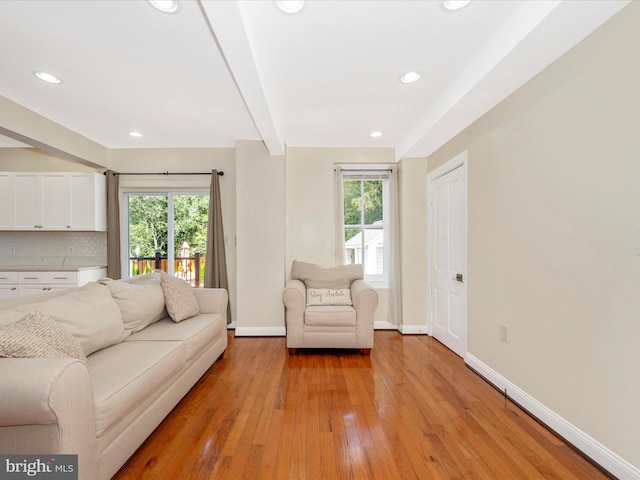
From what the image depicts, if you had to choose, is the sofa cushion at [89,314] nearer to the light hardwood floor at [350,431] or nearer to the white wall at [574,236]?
the light hardwood floor at [350,431]

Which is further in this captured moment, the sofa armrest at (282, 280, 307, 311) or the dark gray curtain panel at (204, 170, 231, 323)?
the dark gray curtain panel at (204, 170, 231, 323)

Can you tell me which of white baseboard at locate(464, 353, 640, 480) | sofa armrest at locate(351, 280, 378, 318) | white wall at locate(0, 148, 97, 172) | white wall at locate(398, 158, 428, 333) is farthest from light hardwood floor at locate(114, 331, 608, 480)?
white wall at locate(0, 148, 97, 172)

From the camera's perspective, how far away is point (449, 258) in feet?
11.0

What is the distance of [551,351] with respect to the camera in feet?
6.23

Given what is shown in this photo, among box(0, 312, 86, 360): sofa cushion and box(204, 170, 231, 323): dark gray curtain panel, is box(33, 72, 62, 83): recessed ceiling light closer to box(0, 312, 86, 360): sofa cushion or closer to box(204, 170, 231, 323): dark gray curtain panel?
box(204, 170, 231, 323): dark gray curtain panel

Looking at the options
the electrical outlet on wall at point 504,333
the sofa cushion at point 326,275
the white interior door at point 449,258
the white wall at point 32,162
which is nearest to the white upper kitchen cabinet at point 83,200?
the white wall at point 32,162

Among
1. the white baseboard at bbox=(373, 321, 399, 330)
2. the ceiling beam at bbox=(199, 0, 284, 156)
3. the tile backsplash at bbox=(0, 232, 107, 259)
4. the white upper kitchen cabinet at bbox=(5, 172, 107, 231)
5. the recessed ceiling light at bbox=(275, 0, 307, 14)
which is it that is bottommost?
the white baseboard at bbox=(373, 321, 399, 330)

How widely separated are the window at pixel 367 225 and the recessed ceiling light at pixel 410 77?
6.33 feet

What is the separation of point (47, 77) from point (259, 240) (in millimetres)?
2446

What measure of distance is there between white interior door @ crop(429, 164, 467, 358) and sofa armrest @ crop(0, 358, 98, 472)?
304cm

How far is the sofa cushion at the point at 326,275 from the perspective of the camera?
3.66m

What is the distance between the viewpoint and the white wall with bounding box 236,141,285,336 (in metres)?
3.83

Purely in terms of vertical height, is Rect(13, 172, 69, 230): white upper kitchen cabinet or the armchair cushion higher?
Rect(13, 172, 69, 230): white upper kitchen cabinet

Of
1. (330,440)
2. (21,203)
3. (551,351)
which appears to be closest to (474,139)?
(551,351)
